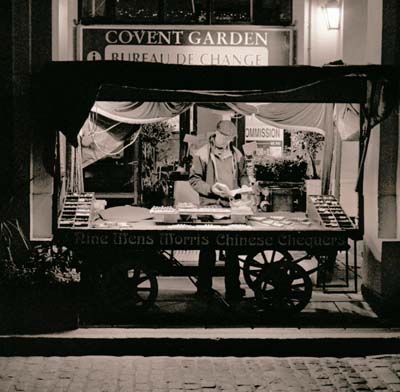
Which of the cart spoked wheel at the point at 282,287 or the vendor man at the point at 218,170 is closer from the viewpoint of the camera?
the cart spoked wheel at the point at 282,287


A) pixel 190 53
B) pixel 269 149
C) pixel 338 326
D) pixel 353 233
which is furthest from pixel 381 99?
pixel 269 149

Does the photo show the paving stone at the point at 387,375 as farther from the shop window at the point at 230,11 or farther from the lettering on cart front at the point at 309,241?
the shop window at the point at 230,11

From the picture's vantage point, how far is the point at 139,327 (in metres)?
10.4

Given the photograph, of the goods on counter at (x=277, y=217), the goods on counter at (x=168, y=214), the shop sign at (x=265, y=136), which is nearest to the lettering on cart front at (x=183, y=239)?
the goods on counter at (x=168, y=214)

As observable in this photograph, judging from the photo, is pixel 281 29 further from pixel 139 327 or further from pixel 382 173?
pixel 139 327

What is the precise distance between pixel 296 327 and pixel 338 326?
0.56 m

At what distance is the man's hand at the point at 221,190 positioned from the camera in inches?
Answer: 483

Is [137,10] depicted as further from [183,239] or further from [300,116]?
[183,239]

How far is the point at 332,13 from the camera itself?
52.2 ft

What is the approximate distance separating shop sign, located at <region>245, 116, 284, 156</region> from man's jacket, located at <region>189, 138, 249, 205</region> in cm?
464

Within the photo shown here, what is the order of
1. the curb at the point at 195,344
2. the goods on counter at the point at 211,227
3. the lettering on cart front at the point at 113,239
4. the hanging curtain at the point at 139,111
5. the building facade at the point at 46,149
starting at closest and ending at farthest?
Result: the curb at the point at 195,344 < the lettering on cart front at the point at 113,239 < the goods on counter at the point at 211,227 < the building facade at the point at 46,149 < the hanging curtain at the point at 139,111

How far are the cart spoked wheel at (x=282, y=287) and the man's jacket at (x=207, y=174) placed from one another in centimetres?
180

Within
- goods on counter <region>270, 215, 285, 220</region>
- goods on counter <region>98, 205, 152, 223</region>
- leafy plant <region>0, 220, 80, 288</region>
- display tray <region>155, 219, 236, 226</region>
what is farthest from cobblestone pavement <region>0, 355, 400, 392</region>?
goods on counter <region>270, 215, 285, 220</region>

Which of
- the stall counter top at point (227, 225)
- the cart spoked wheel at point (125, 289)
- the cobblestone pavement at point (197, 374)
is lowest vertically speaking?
the cobblestone pavement at point (197, 374)
